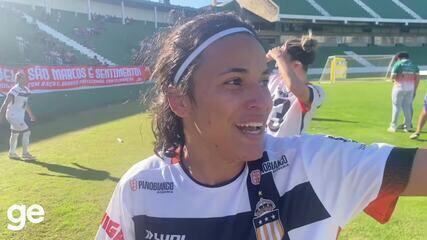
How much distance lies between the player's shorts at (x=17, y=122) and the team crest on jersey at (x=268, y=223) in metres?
10.6

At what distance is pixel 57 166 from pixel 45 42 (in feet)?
65.9

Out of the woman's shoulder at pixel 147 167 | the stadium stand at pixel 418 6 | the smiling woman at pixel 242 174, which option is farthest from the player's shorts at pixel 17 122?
the stadium stand at pixel 418 6

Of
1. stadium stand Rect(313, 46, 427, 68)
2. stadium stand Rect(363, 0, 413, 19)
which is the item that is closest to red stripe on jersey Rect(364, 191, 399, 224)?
stadium stand Rect(313, 46, 427, 68)

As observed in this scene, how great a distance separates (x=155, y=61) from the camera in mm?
2258

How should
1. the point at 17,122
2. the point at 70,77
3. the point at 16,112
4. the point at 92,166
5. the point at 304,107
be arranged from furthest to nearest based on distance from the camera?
the point at 70,77, the point at 16,112, the point at 17,122, the point at 92,166, the point at 304,107

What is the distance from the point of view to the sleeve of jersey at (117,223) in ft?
6.19

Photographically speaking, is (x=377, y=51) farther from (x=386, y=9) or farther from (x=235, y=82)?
(x=235, y=82)

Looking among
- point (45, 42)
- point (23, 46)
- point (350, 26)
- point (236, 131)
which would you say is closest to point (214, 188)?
point (236, 131)

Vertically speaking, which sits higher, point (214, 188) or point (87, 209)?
point (214, 188)

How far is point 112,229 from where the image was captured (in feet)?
6.31

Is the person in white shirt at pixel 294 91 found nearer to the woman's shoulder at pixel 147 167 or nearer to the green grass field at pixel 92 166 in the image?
the green grass field at pixel 92 166

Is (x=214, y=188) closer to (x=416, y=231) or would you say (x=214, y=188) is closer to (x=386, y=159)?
(x=386, y=159)

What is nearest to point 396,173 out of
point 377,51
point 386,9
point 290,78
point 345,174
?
point 345,174

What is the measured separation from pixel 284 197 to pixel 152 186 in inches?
20.2
